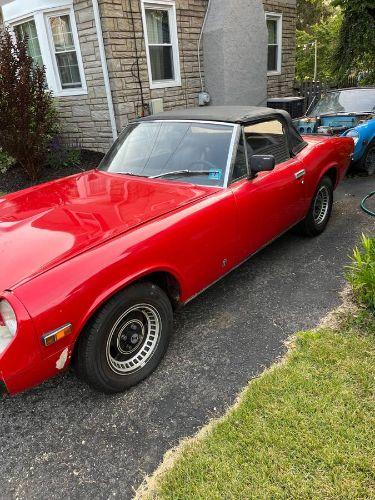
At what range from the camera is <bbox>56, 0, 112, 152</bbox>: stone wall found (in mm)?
7801

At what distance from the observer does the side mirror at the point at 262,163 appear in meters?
3.06

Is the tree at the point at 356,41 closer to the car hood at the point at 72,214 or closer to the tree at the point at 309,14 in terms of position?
the car hood at the point at 72,214

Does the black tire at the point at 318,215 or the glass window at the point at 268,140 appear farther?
Answer: the black tire at the point at 318,215

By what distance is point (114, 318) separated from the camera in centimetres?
223

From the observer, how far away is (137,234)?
2334 mm

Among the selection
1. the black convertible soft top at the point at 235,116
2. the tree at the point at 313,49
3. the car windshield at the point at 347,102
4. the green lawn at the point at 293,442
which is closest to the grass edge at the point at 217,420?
the green lawn at the point at 293,442

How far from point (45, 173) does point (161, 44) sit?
13.0 feet

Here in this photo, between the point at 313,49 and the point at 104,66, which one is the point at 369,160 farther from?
the point at 313,49

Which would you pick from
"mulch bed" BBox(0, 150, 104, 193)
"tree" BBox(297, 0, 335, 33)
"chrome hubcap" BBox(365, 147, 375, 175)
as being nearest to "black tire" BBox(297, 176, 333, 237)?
"chrome hubcap" BBox(365, 147, 375, 175)

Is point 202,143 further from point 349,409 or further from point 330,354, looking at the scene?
point 349,409

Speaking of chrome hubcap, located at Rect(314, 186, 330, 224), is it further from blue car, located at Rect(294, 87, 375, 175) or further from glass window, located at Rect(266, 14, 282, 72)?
glass window, located at Rect(266, 14, 282, 72)

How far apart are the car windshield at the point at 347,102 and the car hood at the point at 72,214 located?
5.49m

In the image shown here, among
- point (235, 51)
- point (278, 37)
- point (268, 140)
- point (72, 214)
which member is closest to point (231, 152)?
point (268, 140)

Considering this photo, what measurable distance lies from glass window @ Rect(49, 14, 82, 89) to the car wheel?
6238 millimetres
